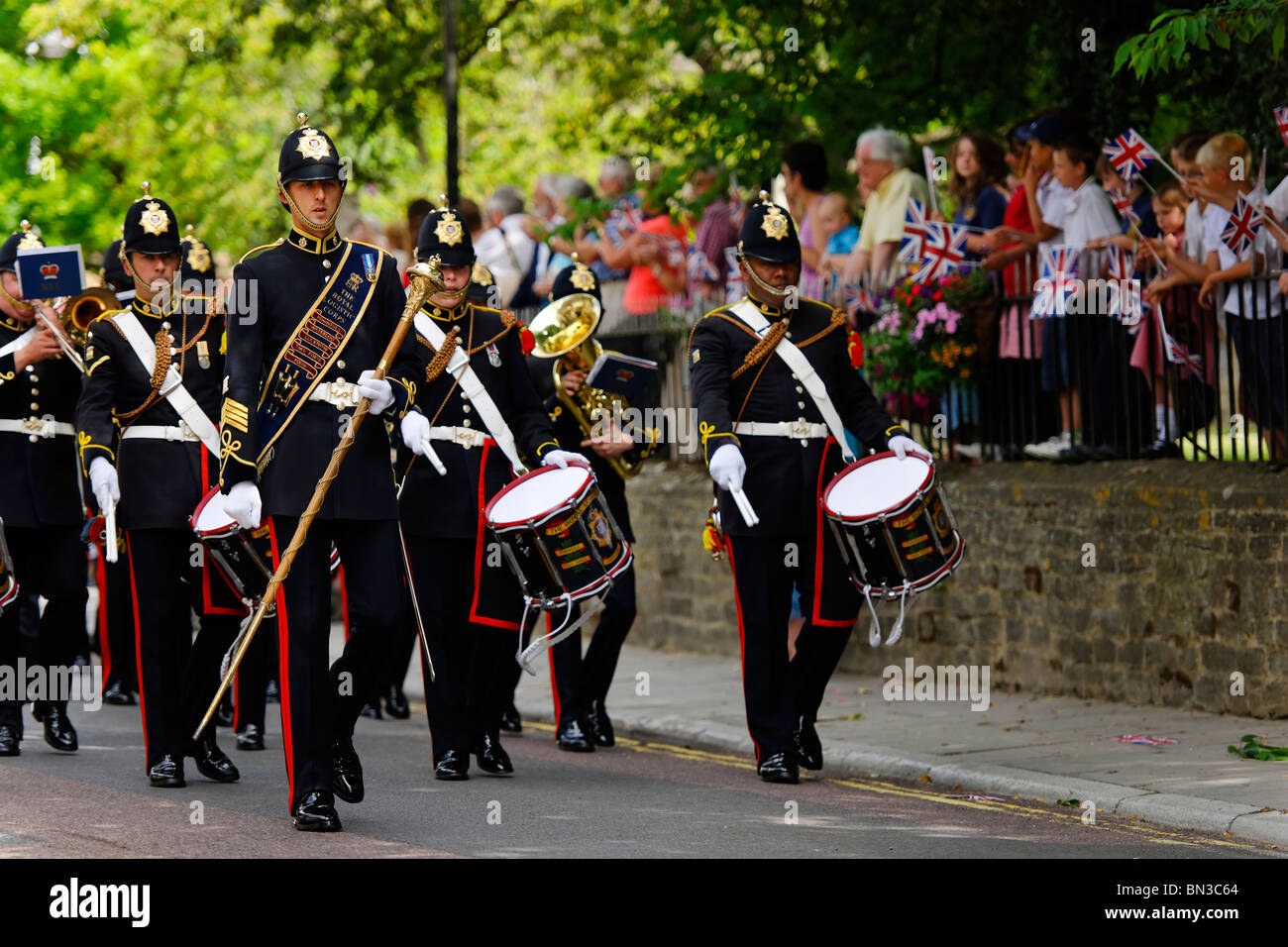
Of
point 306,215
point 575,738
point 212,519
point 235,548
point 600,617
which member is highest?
point 306,215

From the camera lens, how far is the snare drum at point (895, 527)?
898cm

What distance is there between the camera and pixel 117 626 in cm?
1271

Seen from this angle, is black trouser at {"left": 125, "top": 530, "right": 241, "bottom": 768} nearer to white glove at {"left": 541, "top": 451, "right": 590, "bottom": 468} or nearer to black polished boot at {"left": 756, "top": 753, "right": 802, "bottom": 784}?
white glove at {"left": 541, "top": 451, "right": 590, "bottom": 468}

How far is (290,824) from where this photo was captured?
808cm

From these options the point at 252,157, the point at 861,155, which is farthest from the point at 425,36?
the point at 252,157

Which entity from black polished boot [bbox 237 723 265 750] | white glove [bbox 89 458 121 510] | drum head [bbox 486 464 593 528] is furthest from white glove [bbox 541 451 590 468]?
black polished boot [bbox 237 723 265 750]

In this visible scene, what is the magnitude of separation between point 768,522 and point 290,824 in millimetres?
2549

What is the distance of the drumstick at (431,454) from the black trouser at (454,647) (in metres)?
0.38

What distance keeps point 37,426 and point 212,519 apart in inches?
78.7

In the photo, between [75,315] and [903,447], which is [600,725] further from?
[75,315]

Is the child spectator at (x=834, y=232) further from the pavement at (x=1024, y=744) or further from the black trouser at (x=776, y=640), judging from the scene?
the black trouser at (x=776, y=640)

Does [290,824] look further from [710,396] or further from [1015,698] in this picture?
[1015,698]

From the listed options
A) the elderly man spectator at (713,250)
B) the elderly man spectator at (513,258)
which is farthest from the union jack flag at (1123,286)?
the elderly man spectator at (513,258)

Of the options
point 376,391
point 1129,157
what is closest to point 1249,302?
point 1129,157
